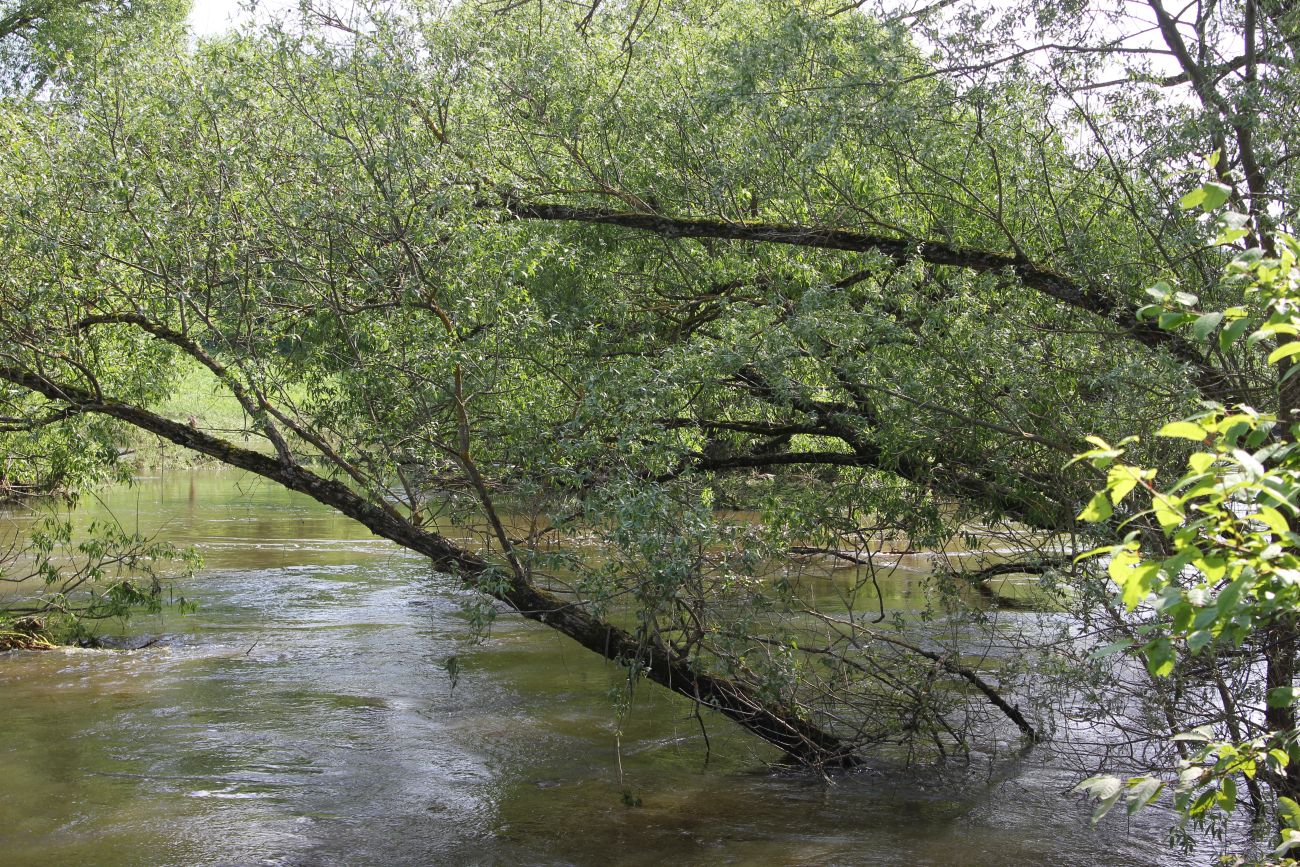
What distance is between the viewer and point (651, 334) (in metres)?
11.0

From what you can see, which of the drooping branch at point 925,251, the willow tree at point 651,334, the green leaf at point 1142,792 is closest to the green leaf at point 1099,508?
the green leaf at point 1142,792

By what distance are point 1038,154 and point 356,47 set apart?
6.01 m

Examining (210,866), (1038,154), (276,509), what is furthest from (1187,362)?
(276,509)

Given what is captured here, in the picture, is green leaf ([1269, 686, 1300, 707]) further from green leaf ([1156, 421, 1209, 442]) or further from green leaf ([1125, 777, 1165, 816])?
green leaf ([1156, 421, 1209, 442])

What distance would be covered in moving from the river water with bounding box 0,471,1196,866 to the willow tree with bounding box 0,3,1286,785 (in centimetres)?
88

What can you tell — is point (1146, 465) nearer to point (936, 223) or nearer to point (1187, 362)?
point (1187, 362)

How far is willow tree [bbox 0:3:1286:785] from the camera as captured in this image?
8281mm

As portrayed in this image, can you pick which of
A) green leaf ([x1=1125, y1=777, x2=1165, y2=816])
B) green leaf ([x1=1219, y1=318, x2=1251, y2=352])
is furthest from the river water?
green leaf ([x1=1219, y1=318, x2=1251, y2=352])

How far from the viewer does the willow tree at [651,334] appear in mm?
8281

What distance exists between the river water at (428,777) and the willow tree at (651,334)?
876 mm

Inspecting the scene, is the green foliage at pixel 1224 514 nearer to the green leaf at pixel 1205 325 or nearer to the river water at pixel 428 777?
the green leaf at pixel 1205 325

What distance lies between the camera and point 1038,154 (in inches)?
387

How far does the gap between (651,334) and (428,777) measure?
4.66 meters

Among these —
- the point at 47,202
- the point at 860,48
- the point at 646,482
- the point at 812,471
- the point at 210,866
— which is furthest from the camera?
the point at 812,471
